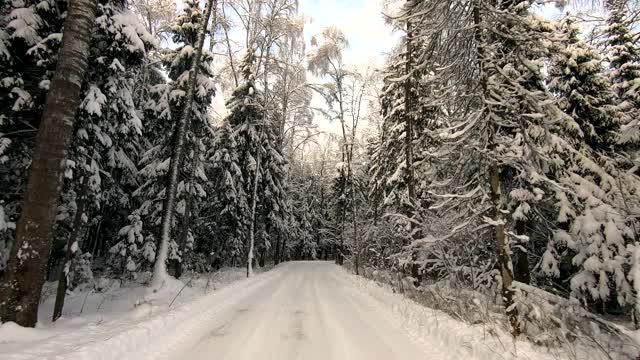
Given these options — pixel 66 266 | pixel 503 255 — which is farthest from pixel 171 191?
pixel 503 255

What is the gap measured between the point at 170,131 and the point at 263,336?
12.6m

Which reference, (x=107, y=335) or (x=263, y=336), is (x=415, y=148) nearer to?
(x=263, y=336)

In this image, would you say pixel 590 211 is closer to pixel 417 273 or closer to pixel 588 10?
pixel 417 273

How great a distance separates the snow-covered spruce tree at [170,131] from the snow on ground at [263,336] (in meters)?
7.95

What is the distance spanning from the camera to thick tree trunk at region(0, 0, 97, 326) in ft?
17.5

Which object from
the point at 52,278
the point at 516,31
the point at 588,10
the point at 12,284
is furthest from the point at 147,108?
the point at 588,10

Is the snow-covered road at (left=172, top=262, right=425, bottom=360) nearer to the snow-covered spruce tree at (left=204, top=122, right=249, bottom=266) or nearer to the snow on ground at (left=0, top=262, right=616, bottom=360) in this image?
the snow on ground at (left=0, top=262, right=616, bottom=360)

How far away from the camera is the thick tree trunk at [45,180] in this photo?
533 centimetres

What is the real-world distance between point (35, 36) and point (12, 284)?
565cm

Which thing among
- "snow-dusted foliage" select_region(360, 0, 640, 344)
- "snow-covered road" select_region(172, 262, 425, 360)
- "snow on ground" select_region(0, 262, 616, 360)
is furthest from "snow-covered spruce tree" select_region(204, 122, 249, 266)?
"snow on ground" select_region(0, 262, 616, 360)

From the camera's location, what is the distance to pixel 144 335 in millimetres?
5977

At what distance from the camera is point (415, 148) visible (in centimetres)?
1513

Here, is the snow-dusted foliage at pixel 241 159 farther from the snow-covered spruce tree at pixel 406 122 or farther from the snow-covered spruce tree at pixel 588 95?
the snow-covered spruce tree at pixel 588 95

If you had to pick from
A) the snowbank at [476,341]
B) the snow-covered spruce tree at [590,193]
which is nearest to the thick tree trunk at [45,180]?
the snowbank at [476,341]
